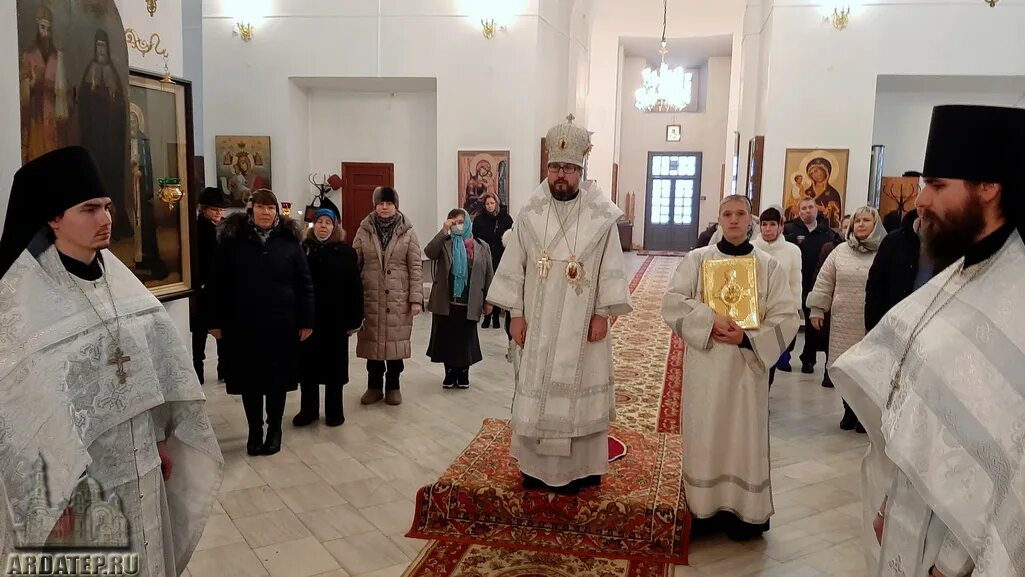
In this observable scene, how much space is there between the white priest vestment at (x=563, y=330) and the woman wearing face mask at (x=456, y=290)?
2704 millimetres

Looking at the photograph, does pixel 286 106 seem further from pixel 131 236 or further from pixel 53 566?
pixel 53 566

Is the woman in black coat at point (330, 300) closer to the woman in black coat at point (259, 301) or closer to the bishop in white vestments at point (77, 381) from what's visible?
the woman in black coat at point (259, 301)

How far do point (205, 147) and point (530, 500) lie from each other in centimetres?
1070

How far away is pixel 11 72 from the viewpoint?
3447mm

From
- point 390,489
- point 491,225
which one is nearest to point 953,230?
point 390,489

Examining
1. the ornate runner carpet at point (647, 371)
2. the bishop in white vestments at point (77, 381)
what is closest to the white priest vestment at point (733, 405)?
the ornate runner carpet at point (647, 371)

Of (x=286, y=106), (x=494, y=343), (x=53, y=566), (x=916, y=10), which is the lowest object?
(x=494, y=343)

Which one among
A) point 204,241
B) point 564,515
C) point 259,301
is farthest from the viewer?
point 204,241

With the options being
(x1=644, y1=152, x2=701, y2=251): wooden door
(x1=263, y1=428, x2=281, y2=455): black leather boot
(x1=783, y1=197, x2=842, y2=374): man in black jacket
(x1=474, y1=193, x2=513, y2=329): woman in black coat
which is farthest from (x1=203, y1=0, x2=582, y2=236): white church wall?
(x1=644, y1=152, x2=701, y2=251): wooden door

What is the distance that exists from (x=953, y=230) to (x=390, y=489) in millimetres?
3715

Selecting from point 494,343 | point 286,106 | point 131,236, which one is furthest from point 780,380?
point 286,106

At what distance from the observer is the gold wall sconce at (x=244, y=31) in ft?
40.6

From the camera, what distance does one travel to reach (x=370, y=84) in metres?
12.8

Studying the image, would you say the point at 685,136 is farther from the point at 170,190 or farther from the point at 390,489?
the point at 390,489
